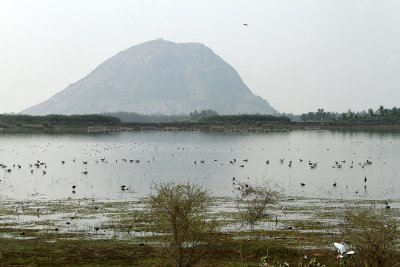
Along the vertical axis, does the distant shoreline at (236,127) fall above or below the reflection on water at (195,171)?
above

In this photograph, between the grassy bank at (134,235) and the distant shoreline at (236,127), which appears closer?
the grassy bank at (134,235)

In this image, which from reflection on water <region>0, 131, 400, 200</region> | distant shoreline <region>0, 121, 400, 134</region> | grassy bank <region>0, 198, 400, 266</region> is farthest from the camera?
distant shoreline <region>0, 121, 400, 134</region>

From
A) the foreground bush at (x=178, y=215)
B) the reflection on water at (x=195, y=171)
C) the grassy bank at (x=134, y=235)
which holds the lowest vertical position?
the reflection on water at (x=195, y=171)

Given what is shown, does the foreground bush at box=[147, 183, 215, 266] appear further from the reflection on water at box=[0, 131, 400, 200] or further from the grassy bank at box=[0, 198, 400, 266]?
the reflection on water at box=[0, 131, 400, 200]

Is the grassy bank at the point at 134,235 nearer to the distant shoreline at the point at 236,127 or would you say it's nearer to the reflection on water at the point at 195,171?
the reflection on water at the point at 195,171

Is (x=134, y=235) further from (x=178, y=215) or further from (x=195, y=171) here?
(x=195, y=171)

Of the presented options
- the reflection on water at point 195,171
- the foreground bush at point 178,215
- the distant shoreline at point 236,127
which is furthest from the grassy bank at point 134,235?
the distant shoreline at point 236,127

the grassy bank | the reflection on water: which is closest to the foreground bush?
the grassy bank

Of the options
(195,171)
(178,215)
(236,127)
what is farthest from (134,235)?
(236,127)

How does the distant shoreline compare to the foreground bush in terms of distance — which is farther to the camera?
the distant shoreline

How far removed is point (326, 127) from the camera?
195 meters

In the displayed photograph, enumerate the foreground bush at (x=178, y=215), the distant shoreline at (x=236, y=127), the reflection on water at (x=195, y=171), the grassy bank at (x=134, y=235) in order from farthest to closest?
the distant shoreline at (x=236, y=127), the reflection on water at (x=195, y=171), the grassy bank at (x=134, y=235), the foreground bush at (x=178, y=215)

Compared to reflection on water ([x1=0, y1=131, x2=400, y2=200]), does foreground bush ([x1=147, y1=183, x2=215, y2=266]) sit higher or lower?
higher

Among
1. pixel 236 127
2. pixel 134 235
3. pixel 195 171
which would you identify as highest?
pixel 236 127
